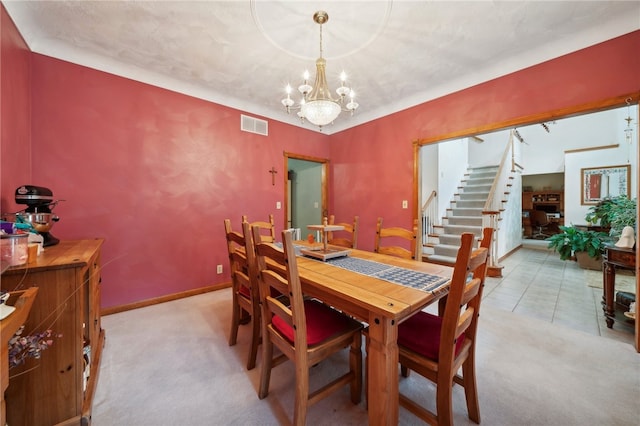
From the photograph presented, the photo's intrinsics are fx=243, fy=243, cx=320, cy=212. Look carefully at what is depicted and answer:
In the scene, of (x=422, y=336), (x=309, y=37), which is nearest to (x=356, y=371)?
(x=422, y=336)

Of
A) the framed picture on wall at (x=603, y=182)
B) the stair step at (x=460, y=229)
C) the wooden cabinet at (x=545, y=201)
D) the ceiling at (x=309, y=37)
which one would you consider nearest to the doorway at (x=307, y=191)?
the ceiling at (x=309, y=37)

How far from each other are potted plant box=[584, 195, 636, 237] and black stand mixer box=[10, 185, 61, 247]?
17.6 ft

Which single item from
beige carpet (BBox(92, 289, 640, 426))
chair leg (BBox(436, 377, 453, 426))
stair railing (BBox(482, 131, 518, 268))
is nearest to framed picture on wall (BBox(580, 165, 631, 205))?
stair railing (BBox(482, 131, 518, 268))

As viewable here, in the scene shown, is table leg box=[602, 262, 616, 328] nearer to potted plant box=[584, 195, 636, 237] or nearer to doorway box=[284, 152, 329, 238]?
potted plant box=[584, 195, 636, 237]

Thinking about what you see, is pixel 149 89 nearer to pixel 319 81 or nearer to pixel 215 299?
pixel 319 81

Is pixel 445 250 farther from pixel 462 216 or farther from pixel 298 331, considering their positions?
pixel 298 331


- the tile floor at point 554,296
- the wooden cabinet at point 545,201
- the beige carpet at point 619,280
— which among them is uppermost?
the wooden cabinet at point 545,201

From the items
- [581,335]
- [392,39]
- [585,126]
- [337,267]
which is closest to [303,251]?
[337,267]

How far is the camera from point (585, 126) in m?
6.09

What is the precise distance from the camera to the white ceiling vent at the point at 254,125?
11.2 feet

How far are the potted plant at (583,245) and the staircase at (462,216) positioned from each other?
4.08 ft

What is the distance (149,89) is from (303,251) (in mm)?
2559

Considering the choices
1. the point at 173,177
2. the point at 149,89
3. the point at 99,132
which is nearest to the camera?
the point at 99,132

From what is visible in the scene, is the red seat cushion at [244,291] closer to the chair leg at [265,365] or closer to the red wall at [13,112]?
the chair leg at [265,365]
